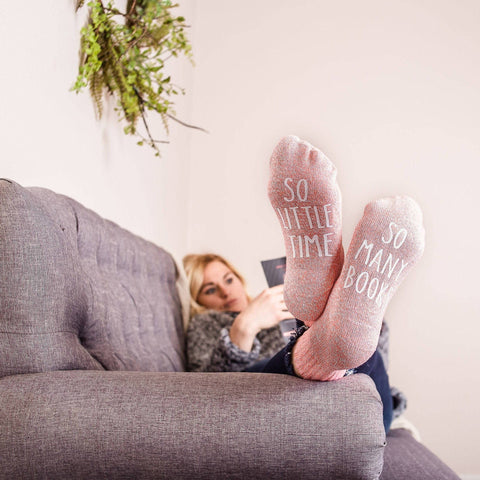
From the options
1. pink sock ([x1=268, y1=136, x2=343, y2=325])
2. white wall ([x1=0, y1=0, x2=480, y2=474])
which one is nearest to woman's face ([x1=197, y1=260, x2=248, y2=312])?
white wall ([x1=0, y1=0, x2=480, y2=474])

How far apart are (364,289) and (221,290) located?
1458 mm

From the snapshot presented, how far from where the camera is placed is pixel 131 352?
4.06 feet

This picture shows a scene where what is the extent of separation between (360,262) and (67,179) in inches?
Answer: 35.9

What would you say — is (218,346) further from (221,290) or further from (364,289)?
(364,289)

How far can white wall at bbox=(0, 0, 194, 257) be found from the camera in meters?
1.15

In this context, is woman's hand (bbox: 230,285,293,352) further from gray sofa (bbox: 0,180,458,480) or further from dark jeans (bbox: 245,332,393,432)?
gray sofa (bbox: 0,180,458,480)

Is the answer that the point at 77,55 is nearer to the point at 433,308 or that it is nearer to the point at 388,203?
the point at 388,203

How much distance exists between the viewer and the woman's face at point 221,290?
2.20 meters

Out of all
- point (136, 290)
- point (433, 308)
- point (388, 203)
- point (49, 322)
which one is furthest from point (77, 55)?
point (433, 308)

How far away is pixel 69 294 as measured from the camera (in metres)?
0.91

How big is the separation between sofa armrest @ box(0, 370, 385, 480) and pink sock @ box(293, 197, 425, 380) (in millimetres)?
39

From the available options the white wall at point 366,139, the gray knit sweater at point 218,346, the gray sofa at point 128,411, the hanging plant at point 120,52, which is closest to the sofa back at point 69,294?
the gray sofa at point 128,411

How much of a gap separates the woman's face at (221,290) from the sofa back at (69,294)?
2.06ft

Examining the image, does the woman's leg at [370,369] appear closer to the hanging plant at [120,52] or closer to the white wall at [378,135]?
the hanging plant at [120,52]
